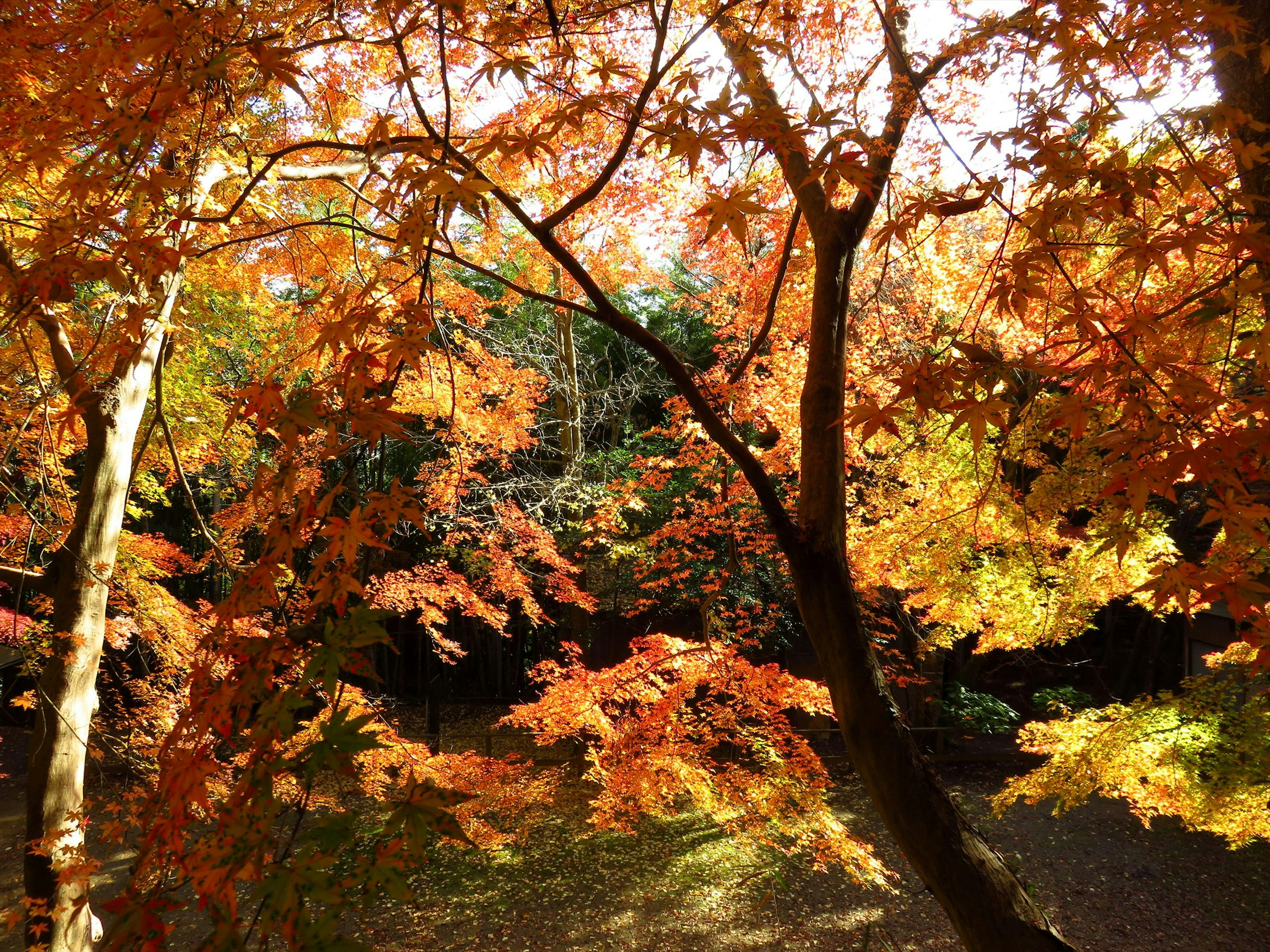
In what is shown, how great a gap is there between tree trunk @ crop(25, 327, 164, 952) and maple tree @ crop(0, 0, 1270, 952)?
0.06 ft

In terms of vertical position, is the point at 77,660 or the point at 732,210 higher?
the point at 732,210

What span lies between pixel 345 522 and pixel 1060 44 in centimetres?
219

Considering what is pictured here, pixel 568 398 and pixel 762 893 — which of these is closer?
pixel 762 893

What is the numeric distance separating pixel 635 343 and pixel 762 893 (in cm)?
494

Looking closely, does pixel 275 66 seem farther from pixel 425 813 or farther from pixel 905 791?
pixel 905 791

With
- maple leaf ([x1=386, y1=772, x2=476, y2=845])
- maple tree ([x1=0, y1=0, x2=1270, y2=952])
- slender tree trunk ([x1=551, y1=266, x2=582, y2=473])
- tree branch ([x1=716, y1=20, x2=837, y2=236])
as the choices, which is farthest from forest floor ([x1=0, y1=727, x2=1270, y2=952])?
maple leaf ([x1=386, y1=772, x2=476, y2=845])

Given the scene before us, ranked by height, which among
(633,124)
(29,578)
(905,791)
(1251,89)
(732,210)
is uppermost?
(1251,89)

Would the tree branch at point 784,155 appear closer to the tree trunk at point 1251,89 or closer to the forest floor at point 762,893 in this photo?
the tree trunk at point 1251,89

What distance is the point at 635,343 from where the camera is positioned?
4.63 metres

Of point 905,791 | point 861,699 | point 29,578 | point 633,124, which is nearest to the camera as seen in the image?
point 633,124

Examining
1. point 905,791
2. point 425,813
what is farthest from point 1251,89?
point 425,813

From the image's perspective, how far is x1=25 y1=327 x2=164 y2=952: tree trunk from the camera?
3096 mm

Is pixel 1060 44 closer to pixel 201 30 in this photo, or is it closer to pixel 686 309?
pixel 201 30

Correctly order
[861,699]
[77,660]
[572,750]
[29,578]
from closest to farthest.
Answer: [861,699] < [77,660] < [29,578] < [572,750]
